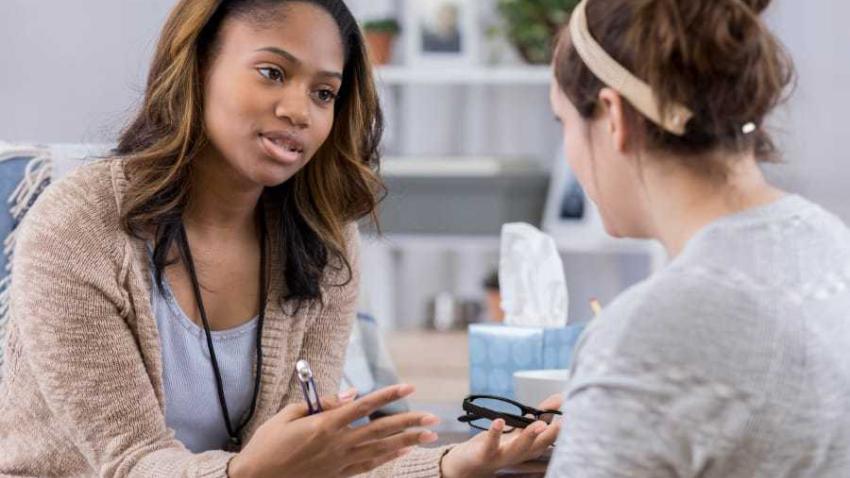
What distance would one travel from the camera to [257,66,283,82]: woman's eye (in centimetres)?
158

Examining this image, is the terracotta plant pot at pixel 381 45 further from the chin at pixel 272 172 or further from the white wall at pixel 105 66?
the chin at pixel 272 172

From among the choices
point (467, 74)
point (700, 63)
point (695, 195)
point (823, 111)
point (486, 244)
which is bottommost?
point (486, 244)

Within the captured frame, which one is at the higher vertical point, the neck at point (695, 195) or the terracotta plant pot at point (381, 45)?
the neck at point (695, 195)

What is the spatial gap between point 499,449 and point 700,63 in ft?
1.88

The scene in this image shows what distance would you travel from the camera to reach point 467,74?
152 inches

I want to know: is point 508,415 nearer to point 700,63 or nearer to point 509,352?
point 509,352

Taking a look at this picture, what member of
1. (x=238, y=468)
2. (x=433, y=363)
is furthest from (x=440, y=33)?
(x=238, y=468)

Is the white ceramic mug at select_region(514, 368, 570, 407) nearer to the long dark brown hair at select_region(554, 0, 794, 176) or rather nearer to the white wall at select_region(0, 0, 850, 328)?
the long dark brown hair at select_region(554, 0, 794, 176)

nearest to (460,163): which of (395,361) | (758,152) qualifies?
(395,361)

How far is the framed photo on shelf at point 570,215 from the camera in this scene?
3.83 metres

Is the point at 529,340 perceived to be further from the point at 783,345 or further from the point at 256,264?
the point at 783,345

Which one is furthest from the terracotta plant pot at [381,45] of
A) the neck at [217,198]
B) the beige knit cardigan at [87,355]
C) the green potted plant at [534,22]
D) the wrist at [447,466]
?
the wrist at [447,466]

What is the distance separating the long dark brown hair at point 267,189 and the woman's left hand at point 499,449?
13.1 inches

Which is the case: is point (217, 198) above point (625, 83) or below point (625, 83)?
below
